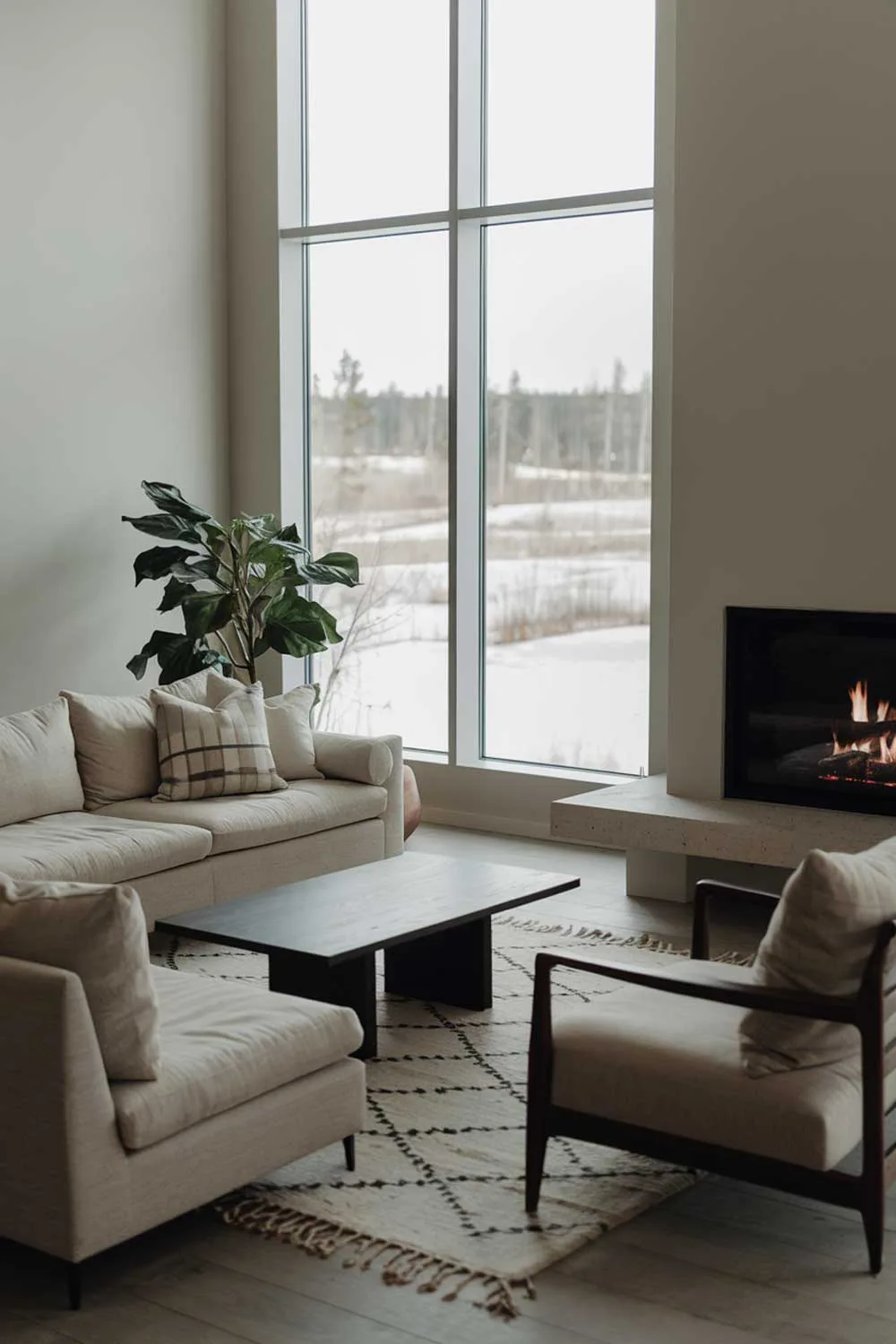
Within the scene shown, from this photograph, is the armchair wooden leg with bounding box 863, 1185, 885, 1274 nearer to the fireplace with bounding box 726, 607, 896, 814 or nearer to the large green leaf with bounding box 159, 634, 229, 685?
the fireplace with bounding box 726, 607, 896, 814

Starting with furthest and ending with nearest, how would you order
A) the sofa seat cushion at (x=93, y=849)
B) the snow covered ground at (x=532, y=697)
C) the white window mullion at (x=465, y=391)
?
1. the white window mullion at (x=465, y=391)
2. the snow covered ground at (x=532, y=697)
3. the sofa seat cushion at (x=93, y=849)

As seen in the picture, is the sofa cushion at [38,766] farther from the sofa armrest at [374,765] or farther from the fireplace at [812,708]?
the fireplace at [812,708]

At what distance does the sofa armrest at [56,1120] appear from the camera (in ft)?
9.66

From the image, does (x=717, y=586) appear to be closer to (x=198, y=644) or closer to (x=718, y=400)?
(x=718, y=400)

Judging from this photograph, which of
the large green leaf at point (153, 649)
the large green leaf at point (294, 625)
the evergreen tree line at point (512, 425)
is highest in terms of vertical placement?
the evergreen tree line at point (512, 425)

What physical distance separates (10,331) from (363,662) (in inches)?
98.0

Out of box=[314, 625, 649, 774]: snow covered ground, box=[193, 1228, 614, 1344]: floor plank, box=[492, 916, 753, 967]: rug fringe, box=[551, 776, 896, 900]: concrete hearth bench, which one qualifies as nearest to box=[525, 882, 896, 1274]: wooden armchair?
box=[193, 1228, 614, 1344]: floor plank

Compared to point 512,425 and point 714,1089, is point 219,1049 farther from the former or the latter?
point 512,425

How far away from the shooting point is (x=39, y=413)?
7.30 meters

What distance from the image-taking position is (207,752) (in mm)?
6133

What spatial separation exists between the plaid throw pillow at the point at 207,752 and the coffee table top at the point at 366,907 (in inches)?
43.1

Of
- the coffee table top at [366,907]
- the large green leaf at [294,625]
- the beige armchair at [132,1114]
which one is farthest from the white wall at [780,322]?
the beige armchair at [132,1114]

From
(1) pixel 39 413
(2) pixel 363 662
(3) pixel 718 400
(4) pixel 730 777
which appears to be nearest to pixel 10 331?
(1) pixel 39 413

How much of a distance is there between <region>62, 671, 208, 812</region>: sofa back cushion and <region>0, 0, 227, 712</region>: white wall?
4.09 feet
